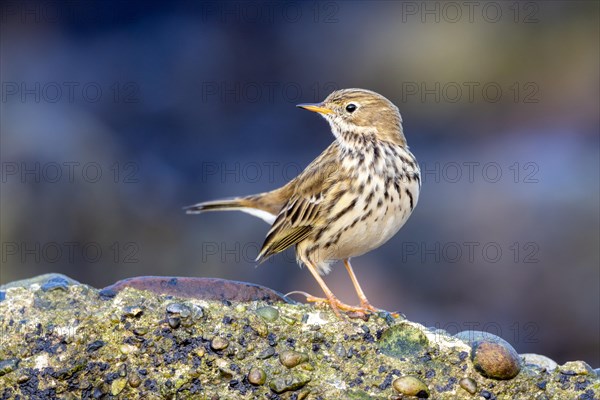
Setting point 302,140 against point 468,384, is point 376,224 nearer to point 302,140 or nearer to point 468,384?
point 468,384

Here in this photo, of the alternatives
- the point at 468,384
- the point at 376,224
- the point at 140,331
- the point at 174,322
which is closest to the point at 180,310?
the point at 174,322

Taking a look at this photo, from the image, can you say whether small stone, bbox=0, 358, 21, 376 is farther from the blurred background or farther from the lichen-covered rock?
the blurred background

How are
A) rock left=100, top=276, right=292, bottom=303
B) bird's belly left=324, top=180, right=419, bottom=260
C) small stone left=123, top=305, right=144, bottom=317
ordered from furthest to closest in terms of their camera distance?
bird's belly left=324, top=180, right=419, bottom=260
rock left=100, top=276, right=292, bottom=303
small stone left=123, top=305, right=144, bottom=317

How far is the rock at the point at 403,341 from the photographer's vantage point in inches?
189

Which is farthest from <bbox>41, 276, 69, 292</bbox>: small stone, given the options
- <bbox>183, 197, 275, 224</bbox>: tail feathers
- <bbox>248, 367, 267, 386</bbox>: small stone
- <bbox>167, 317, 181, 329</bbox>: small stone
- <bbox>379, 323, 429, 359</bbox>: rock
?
<bbox>183, 197, 275, 224</bbox>: tail feathers

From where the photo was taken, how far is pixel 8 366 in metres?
4.57

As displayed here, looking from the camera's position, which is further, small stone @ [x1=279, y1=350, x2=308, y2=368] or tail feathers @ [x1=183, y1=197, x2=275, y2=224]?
tail feathers @ [x1=183, y1=197, x2=275, y2=224]

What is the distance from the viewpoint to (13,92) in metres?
13.0

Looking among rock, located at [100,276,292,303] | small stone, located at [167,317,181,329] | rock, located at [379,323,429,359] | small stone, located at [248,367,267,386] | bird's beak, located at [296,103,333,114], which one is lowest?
small stone, located at [248,367,267,386]

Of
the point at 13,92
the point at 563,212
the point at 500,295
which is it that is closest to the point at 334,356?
the point at 500,295

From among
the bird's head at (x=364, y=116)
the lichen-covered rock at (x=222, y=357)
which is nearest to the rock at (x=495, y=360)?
the lichen-covered rock at (x=222, y=357)

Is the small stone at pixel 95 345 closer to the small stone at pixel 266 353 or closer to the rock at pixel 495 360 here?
the small stone at pixel 266 353

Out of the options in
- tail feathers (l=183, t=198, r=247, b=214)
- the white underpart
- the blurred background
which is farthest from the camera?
the blurred background

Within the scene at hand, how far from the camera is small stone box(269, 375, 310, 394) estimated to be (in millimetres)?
4547
